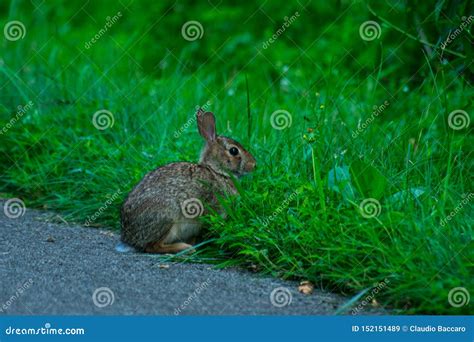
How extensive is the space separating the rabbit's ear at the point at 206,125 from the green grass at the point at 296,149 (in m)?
0.47

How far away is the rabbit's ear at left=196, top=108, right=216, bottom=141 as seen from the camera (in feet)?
23.5

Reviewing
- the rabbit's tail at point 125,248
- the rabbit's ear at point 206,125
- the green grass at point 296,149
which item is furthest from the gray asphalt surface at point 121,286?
the rabbit's ear at point 206,125

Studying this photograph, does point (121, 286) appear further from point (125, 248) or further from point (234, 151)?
point (234, 151)

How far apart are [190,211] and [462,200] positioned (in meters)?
1.93

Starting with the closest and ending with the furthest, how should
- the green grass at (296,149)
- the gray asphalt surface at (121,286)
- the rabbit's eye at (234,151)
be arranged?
the gray asphalt surface at (121,286)
the green grass at (296,149)
the rabbit's eye at (234,151)

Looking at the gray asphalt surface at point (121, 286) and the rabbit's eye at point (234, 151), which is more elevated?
the rabbit's eye at point (234, 151)

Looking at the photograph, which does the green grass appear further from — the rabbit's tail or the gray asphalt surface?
the rabbit's tail

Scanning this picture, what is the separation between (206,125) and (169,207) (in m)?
0.95

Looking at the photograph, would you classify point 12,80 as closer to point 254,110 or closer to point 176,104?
point 176,104

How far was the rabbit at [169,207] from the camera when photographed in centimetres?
652

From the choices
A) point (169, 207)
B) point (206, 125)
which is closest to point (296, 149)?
point (206, 125)

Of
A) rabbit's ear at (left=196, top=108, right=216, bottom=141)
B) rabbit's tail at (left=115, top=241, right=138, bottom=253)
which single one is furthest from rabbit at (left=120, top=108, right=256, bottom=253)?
rabbit's ear at (left=196, top=108, right=216, bottom=141)

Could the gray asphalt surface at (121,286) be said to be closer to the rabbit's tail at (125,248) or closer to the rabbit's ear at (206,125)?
the rabbit's tail at (125,248)

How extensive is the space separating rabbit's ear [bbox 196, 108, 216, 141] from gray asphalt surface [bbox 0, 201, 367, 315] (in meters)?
1.14
